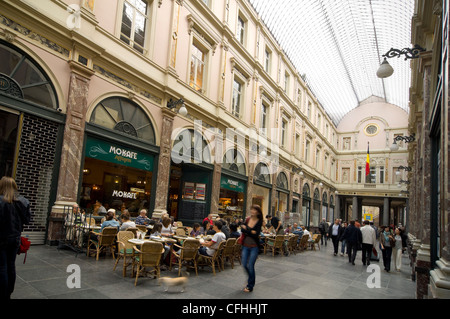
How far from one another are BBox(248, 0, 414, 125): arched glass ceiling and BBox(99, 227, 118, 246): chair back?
16.4m

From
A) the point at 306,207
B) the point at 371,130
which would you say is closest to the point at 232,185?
the point at 306,207

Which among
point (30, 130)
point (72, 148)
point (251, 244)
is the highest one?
point (30, 130)

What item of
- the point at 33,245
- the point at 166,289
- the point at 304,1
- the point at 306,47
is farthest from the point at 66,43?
the point at 306,47

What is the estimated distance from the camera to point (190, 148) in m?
13.0

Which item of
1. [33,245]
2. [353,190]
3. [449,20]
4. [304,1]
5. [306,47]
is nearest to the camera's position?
[449,20]

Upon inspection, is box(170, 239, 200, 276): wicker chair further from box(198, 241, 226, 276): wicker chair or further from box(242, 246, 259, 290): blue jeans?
box(242, 246, 259, 290): blue jeans

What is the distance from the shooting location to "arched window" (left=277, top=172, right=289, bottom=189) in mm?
22016

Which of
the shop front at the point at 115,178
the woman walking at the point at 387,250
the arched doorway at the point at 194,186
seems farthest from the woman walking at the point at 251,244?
the arched doorway at the point at 194,186

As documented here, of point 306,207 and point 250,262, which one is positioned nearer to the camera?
point 250,262

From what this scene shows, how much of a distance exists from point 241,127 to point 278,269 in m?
10.1

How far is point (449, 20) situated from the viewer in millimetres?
3709

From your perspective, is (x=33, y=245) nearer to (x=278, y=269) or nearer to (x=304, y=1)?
(x=278, y=269)

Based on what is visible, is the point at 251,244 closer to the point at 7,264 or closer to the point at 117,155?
the point at 7,264

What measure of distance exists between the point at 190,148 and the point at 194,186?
210cm
